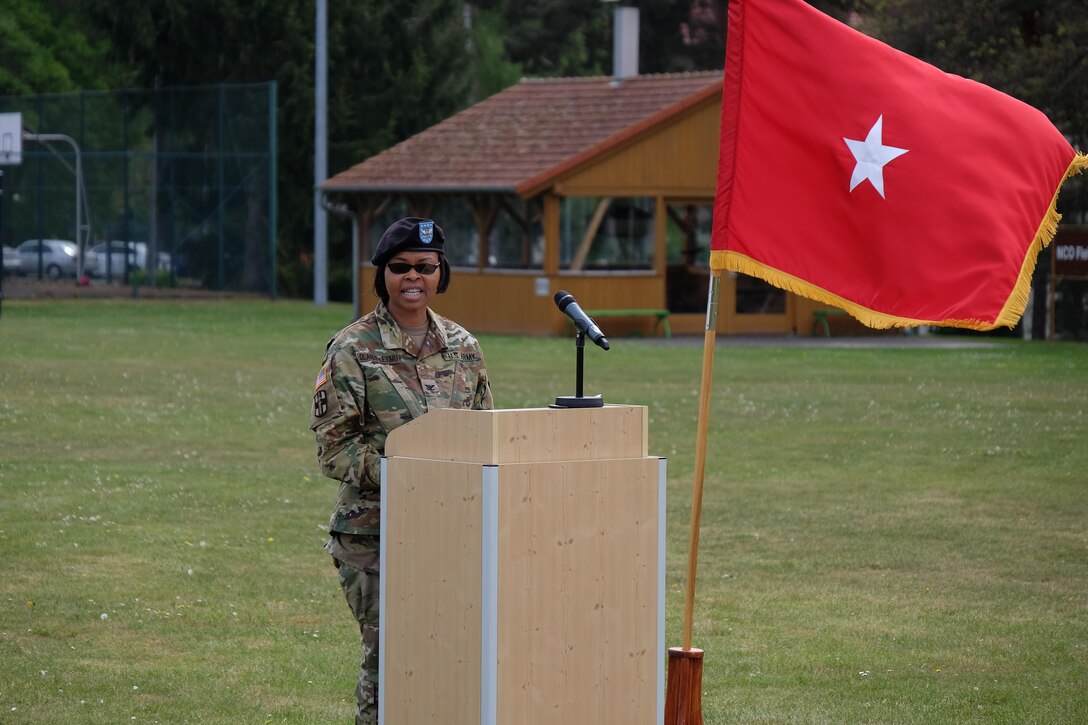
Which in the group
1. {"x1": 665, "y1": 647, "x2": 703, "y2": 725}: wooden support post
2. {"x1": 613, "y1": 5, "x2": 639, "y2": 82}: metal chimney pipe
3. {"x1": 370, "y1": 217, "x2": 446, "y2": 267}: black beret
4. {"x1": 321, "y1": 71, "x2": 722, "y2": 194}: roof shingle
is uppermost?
{"x1": 613, "y1": 5, "x2": 639, "y2": 82}: metal chimney pipe

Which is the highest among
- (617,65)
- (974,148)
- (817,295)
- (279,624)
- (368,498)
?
(617,65)

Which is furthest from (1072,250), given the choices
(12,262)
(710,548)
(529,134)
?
(12,262)

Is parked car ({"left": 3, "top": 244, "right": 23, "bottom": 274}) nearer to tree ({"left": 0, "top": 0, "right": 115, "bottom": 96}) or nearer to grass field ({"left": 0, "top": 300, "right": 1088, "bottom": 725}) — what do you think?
tree ({"left": 0, "top": 0, "right": 115, "bottom": 96})

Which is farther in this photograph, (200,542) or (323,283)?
(323,283)

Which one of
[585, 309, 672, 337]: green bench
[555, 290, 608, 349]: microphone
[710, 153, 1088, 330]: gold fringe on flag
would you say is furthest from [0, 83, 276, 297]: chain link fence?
[555, 290, 608, 349]: microphone

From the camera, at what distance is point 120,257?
145ft

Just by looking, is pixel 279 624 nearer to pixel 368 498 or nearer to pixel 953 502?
pixel 368 498

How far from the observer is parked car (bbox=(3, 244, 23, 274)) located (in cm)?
4391

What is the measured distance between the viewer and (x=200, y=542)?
11.4m

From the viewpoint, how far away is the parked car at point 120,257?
44.2m

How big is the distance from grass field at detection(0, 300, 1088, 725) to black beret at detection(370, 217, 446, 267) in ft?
8.10

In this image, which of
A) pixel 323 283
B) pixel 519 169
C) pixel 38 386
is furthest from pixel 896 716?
pixel 323 283

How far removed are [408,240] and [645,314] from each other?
2792 centimetres

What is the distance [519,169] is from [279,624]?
2486 centimetres
